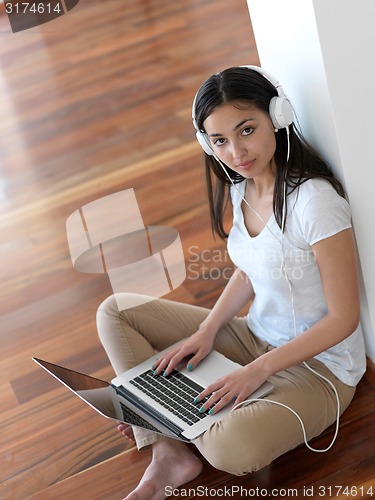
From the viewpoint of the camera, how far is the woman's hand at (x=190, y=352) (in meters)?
1.71

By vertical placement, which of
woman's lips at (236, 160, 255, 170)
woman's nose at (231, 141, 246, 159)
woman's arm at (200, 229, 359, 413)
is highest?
woman's nose at (231, 141, 246, 159)

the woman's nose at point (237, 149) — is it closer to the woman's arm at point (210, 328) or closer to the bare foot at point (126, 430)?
the woman's arm at point (210, 328)

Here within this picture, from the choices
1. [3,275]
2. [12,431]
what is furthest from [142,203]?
[12,431]

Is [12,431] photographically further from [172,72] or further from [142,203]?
[172,72]

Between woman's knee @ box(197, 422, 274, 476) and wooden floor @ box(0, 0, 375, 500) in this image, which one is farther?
wooden floor @ box(0, 0, 375, 500)

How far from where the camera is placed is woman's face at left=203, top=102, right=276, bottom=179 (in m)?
1.48

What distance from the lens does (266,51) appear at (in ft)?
5.45

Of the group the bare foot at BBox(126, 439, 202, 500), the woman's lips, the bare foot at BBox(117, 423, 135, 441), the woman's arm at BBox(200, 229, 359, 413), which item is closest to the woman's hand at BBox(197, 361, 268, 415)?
the woman's arm at BBox(200, 229, 359, 413)

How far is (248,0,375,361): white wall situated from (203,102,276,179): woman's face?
100mm

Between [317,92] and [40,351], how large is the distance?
1066mm

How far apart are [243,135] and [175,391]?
1.64 feet

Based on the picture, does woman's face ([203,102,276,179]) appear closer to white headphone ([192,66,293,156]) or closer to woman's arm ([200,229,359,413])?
white headphone ([192,66,293,156])

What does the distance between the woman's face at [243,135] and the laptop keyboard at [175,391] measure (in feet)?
1.38

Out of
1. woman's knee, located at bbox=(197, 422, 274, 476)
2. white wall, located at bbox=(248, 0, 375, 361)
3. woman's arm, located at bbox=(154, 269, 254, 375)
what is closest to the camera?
white wall, located at bbox=(248, 0, 375, 361)
